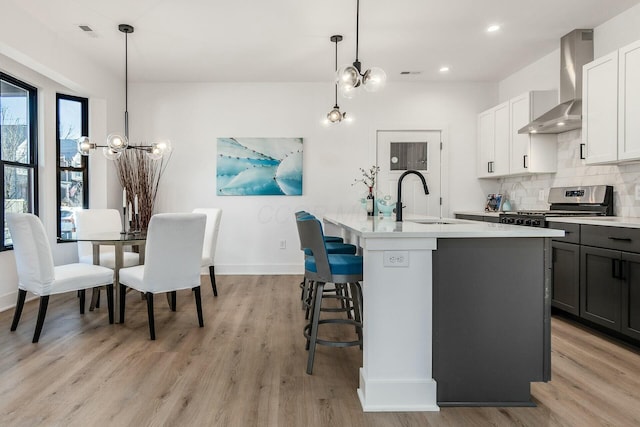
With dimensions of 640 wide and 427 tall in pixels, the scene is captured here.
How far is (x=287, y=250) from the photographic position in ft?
18.6

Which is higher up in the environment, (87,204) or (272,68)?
(272,68)

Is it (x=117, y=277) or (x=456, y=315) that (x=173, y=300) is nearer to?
(x=117, y=277)

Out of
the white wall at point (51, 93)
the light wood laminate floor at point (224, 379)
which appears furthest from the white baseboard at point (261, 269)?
the light wood laminate floor at point (224, 379)

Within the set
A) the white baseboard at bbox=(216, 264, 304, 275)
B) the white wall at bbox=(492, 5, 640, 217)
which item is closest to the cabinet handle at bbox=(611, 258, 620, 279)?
the white wall at bbox=(492, 5, 640, 217)

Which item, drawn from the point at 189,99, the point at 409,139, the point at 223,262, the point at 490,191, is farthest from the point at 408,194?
the point at 189,99

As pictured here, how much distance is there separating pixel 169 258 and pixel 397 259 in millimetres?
1816

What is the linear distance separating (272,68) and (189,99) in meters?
1.38

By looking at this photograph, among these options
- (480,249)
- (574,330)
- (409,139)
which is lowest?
(574,330)

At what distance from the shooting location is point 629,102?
3094 millimetres

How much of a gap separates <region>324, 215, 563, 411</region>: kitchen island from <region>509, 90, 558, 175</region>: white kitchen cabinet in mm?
2894

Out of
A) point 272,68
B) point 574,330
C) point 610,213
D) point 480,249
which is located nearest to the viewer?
point 480,249

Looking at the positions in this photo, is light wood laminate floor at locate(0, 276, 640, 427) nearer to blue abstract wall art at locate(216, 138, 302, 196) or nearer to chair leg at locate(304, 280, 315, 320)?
chair leg at locate(304, 280, 315, 320)

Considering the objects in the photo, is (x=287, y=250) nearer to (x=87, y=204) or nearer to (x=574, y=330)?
(x=87, y=204)

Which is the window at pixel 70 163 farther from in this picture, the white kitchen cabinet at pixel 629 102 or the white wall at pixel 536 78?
the white kitchen cabinet at pixel 629 102
